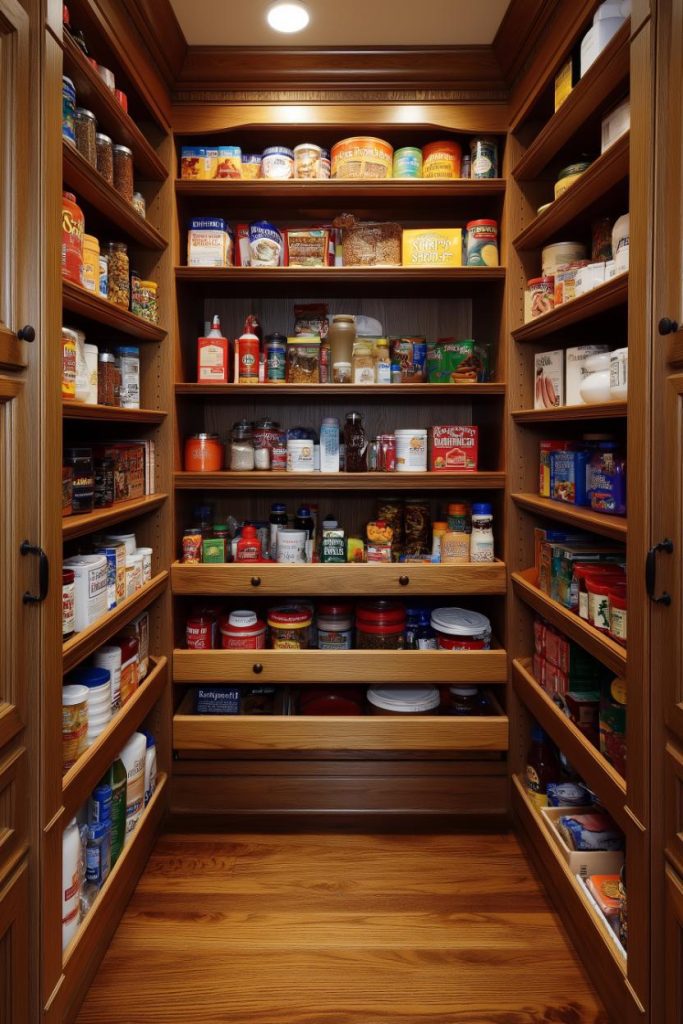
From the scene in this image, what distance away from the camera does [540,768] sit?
2.23 metres

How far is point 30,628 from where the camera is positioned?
132 centimetres

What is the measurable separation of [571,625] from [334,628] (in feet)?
3.09

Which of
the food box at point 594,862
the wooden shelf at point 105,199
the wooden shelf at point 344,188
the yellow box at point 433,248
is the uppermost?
the wooden shelf at point 344,188

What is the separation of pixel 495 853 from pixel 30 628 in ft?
5.52

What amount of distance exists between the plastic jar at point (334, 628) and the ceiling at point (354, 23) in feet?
6.18

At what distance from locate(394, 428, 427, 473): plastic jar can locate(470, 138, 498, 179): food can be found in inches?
35.5

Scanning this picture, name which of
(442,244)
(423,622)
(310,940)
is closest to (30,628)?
(310,940)

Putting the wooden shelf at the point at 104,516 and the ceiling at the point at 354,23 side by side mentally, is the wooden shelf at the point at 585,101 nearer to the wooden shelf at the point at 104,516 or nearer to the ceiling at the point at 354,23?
the ceiling at the point at 354,23

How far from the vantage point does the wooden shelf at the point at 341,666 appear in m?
2.36

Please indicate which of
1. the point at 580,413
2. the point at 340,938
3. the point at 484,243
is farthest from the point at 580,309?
the point at 340,938

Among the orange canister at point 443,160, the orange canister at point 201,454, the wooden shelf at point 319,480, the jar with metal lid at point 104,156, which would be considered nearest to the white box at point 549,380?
the wooden shelf at point 319,480

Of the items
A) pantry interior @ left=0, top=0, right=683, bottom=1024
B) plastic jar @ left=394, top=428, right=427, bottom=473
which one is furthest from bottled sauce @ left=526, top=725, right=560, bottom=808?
plastic jar @ left=394, top=428, right=427, bottom=473

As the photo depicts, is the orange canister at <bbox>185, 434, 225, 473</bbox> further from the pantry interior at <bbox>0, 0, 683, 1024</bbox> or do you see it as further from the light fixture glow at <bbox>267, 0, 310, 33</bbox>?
the light fixture glow at <bbox>267, 0, 310, 33</bbox>

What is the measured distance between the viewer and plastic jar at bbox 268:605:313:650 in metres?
2.45
